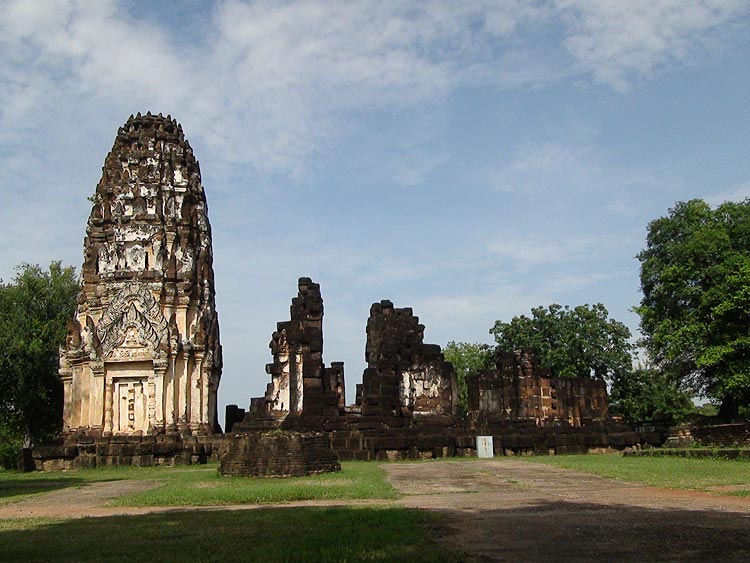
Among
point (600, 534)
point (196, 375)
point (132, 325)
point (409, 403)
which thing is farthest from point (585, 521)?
point (196, 375)

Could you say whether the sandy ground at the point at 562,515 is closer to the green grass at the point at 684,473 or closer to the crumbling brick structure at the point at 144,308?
the green grass at the point at 684,473

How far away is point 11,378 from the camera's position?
36.5 meters

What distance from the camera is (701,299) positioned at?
30188 mm

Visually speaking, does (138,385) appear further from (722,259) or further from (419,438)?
(722,259)

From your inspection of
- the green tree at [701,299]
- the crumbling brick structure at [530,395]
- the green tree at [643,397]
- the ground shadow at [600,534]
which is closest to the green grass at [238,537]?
the ground shadow at [600,534]

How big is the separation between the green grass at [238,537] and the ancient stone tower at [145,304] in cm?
2246

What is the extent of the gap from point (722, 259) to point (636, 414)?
51.7 ft

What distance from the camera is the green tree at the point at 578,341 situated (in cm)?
4656

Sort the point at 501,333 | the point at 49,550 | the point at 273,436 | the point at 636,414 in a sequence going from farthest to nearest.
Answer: the point at 501,333 < the point at 636,414 < the point at 273,436 < the point at 49,550

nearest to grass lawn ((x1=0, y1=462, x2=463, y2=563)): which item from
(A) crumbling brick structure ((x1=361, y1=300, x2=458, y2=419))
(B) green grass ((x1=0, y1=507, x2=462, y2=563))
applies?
(B) green grass ((x1=0, y1=507, x2=462, y2=563))

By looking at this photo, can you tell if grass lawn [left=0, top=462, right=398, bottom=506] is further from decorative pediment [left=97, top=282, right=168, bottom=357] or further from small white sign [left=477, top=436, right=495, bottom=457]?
decorative pediment [left=97, top=282, right=168, bottom=357]

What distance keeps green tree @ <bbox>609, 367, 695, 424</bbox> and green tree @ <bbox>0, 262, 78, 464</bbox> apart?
31.5 metres

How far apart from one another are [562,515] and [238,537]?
3.35 metres

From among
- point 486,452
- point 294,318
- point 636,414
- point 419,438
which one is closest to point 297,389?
point 294,318
